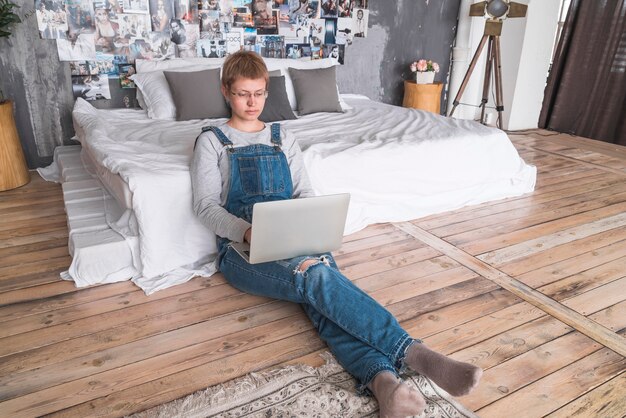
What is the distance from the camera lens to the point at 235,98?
70.0 inches

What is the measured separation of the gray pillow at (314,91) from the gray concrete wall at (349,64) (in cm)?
88

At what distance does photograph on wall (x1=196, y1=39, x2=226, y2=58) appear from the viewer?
3.51m

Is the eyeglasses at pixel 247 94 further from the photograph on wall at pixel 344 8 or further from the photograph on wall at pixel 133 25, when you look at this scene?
the photograph on wall at pixel 344 8

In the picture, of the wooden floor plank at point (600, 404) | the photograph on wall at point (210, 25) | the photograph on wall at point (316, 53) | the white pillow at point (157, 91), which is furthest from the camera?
the photograph on wall at point (316, 53)

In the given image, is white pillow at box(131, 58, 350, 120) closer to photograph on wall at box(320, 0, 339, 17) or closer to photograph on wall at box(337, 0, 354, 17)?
Result: photograph on wall at box(320, 0, 339, 17)

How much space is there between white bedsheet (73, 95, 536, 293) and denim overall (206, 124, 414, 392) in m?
0.27

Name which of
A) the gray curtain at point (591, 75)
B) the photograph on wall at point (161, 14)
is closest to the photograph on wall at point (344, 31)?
the photograph on wall at point (161, 14)

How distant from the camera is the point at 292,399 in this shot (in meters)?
1.36

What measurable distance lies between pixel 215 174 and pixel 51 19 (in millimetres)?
2076

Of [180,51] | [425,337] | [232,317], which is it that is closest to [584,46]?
[180,51]

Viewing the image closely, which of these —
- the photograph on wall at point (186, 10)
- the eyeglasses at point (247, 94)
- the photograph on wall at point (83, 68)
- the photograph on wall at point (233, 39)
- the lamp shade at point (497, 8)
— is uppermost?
the lamp shade at point (497, 8)

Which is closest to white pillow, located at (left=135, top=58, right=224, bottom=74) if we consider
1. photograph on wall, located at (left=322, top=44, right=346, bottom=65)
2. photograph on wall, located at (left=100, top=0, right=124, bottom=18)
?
photograph on wall, located at (left=100, top=0, right=124, bottom=18)

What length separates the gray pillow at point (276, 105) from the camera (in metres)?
3.04

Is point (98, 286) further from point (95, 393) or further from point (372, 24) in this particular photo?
point (372, 24)
